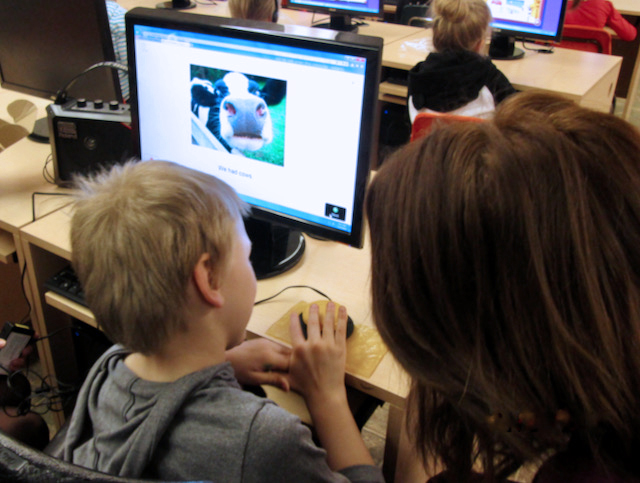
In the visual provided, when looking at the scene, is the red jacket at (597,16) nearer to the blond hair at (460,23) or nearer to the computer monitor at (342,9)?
the computer monitor at (342,9)

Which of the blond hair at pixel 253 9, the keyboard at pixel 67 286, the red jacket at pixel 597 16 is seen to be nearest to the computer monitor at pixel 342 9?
the blond hair at pixel 253 9

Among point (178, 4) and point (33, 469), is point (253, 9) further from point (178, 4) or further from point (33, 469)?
point (33, 469)

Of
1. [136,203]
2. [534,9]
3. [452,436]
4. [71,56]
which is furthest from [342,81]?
[534,9]

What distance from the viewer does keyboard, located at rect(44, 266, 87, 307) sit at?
3.78 ft

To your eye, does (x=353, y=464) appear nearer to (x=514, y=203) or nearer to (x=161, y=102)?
(x=514, y=203)

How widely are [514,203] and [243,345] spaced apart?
56 cm

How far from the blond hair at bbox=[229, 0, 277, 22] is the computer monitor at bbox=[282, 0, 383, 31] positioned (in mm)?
785

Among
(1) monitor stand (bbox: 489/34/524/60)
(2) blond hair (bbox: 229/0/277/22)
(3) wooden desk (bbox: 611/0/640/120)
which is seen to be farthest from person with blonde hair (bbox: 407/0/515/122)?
(3) wooden desk (bbox: 611/0/640/120)

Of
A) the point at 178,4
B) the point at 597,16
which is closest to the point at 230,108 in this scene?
the point at 178,4

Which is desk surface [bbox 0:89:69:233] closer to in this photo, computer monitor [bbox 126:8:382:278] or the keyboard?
the keyboard

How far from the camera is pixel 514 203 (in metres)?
0.49

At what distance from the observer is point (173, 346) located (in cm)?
73

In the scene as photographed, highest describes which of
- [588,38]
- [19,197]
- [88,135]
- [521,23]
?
[521,23]

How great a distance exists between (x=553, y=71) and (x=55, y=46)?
201 centimetres
